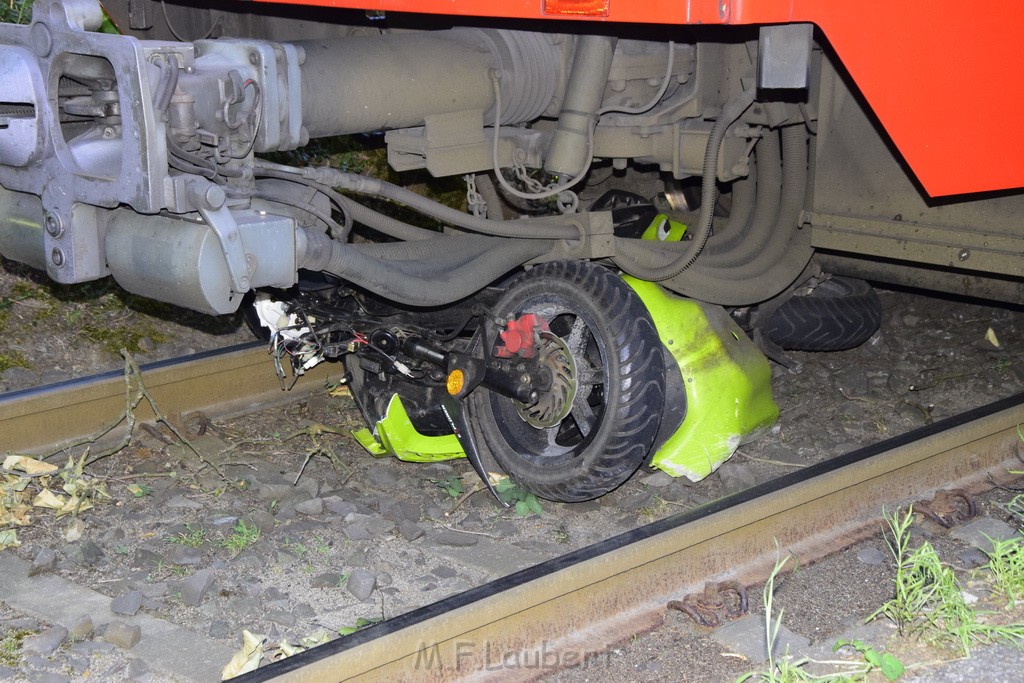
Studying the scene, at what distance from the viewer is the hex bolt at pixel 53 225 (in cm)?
327

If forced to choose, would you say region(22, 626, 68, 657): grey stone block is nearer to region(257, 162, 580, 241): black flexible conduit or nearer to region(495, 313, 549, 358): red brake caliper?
region(257, 162, 580, 241): black flexible conduit

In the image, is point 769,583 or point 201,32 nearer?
point 769,583

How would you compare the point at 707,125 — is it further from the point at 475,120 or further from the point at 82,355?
the point at 82,355

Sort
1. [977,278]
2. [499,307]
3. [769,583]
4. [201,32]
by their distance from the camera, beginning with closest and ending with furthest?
[769,583], [499,307], [201,32], [977,278]

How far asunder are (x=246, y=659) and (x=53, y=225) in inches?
53.2

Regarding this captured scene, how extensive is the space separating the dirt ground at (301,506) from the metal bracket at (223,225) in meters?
0.95

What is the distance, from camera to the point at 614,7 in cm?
321

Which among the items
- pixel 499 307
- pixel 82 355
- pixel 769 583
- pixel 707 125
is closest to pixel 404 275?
pixel 499 307

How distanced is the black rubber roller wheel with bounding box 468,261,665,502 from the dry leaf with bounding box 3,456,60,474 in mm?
1577

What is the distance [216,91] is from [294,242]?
0.48 metres

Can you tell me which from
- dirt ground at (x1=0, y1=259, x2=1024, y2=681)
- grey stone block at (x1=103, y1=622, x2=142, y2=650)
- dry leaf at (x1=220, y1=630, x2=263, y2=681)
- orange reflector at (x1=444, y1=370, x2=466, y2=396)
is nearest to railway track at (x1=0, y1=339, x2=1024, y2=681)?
dirt ground at (x1=0, y1=259, x2=1024, y2=681)

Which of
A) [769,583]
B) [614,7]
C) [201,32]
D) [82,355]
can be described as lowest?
[82,355]

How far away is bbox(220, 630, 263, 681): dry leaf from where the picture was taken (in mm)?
2953

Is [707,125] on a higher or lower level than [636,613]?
higher
